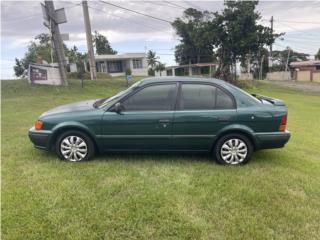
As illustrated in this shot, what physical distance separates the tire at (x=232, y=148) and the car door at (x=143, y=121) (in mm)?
874

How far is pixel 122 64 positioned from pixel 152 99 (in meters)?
44.0

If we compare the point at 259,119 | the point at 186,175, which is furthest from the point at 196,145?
the point at 259,119

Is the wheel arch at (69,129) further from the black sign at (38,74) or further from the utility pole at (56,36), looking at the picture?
the black sign at (38,74)

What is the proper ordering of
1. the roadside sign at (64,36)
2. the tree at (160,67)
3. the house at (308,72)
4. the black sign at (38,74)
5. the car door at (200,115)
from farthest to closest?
the tree at (160,67)
the house at (308,72)
the black sign at (38,74)
the roadside sign at (64,36)
the car door at (200,115)

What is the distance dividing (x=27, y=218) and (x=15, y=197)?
63cm

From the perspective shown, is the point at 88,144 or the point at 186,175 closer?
the point at 186,175

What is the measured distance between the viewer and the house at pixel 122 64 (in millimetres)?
47188

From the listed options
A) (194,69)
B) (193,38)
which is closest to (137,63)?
(194,69)

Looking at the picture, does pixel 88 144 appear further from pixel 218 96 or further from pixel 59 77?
pixel 59 77

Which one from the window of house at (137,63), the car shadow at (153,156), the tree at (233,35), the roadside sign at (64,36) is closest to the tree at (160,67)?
the window of house at (137,63)

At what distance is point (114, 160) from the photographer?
558cm

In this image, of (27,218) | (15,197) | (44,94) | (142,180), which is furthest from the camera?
(44,94)

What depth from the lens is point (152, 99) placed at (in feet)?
18.0

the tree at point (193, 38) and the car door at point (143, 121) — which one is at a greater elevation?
the tree at point (193, 38)
